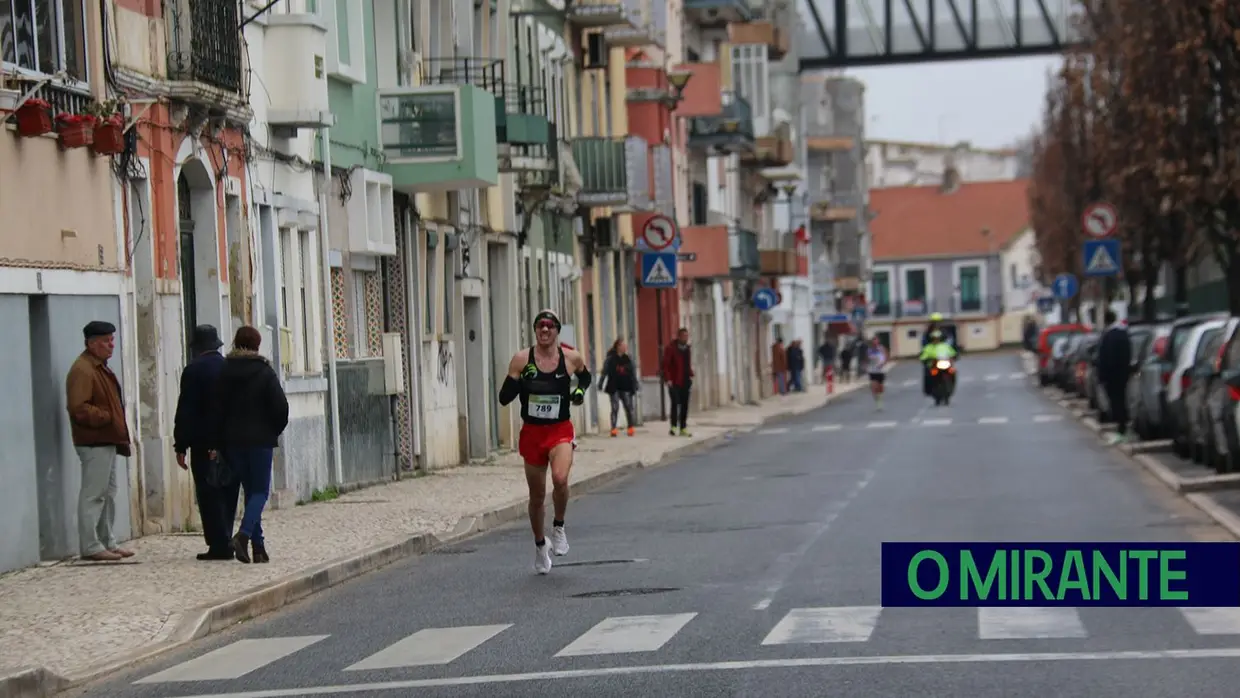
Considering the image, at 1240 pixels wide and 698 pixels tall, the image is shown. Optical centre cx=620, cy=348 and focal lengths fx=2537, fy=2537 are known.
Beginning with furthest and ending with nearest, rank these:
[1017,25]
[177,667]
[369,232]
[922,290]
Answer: [922,290]
[1017,25]
[369,232]
[177,667]

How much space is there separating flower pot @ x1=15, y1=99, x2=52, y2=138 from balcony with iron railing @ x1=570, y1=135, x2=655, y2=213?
27.0 meters

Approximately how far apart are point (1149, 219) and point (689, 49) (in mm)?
17837

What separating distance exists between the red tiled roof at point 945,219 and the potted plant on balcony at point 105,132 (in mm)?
136491

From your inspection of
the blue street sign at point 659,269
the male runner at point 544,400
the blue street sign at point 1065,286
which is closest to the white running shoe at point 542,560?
the male runner at point 544,400

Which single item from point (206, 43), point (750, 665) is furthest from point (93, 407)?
point (750, 665)

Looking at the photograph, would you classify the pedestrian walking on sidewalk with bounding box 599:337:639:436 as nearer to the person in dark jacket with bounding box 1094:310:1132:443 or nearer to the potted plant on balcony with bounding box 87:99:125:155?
the person in dark jacket with bounding box 1094:310:1132:443

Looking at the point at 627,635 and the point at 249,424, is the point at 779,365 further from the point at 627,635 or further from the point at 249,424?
the point at 627,635

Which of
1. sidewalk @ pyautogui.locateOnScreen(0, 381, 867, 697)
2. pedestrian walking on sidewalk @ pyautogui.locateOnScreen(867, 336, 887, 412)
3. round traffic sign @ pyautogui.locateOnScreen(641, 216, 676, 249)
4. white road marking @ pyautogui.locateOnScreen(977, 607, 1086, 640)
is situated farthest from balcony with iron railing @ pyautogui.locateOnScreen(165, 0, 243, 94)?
pedestrian walking on sidewalk @ pyautogui.locateOnScreen(867, 336, 887, 412)

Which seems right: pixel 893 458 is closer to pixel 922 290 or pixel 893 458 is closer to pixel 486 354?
pixel 486 354

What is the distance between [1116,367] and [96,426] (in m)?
20.7

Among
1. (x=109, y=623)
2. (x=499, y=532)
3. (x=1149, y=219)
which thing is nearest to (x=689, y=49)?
(x=1149, y=219)

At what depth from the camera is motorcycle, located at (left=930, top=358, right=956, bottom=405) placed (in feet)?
189

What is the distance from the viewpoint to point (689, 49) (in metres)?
70.1

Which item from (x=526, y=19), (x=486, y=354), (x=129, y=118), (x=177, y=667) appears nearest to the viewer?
(x=177, y=667)
